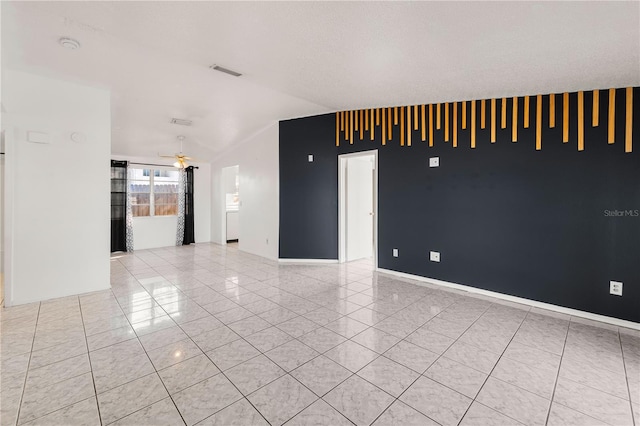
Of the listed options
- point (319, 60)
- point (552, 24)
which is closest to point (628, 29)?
point (552, 24)

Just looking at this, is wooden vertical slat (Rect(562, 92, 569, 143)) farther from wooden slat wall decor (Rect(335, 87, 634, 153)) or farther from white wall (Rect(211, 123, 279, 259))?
white wall (Rect(211, 123, 279, 259))

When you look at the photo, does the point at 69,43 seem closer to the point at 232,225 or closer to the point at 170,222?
the point at 170,222

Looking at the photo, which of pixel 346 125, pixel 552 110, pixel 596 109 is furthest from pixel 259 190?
pixel 596 109

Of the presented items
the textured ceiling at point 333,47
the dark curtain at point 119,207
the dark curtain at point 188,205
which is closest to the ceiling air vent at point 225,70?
the textured ceiling at point 333,47

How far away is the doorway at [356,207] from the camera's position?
517cm

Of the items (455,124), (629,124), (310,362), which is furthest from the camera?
(455,124)

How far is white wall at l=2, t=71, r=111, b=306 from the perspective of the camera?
3.43 meters

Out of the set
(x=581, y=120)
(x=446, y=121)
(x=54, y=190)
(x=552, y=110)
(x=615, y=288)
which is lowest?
(x=615, y=288)

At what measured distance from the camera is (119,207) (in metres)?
7.07

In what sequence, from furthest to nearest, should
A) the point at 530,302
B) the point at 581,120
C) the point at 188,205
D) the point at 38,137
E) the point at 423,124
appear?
the point at 188,205 < the point at 423,124 < the point at 38,137 < the point at 530,302 < the point at 581,120

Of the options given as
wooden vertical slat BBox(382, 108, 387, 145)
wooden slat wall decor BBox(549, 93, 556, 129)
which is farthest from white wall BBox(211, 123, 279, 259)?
wooden slat wall decor BBox(549, 93, 556, 129)

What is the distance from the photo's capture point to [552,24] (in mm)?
2082

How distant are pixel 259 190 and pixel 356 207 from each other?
2.21 meters

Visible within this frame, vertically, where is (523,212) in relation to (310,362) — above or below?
above
